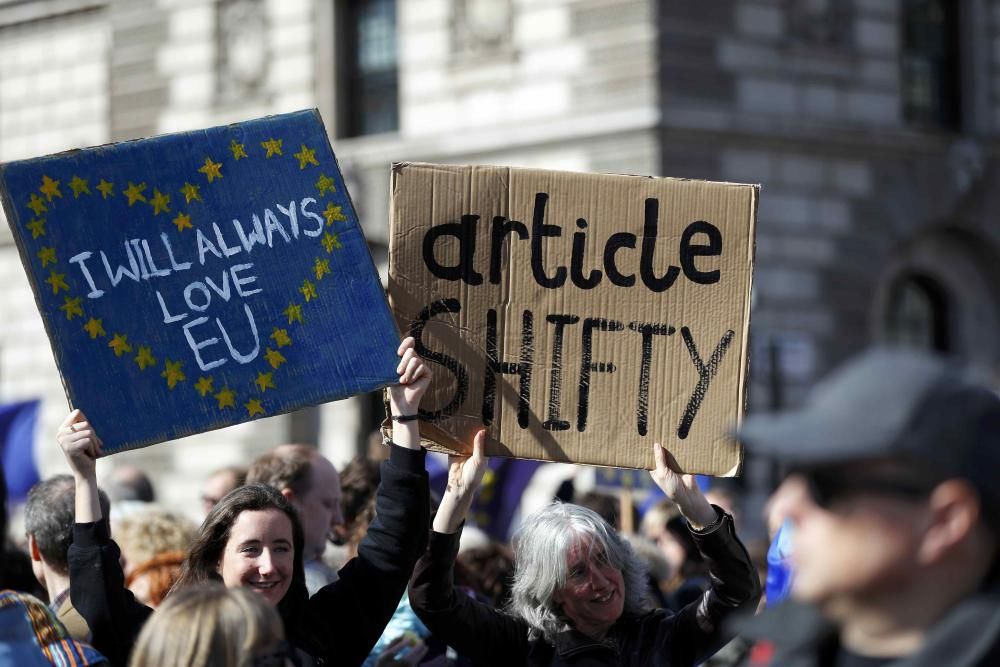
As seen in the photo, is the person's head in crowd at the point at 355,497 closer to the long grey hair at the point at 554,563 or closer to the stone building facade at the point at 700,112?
the long grey hair at the point at 554,563

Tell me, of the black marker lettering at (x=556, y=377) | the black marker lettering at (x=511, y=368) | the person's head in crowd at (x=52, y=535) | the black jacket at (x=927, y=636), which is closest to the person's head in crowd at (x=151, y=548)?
the person's head in crowd at (x=52, y=535)

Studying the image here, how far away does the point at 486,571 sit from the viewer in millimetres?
6242

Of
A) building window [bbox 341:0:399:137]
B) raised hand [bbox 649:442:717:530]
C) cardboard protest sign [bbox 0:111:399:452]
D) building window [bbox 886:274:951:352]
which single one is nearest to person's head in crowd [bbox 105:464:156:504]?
cardboard protest sign [bbox 0:111:399:452]

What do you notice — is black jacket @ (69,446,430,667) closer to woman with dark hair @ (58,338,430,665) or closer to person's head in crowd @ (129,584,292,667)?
woman with dark hair @ (58,338,430,665)

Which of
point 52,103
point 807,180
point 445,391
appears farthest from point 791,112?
point 445,391

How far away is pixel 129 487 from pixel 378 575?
12.3 ft

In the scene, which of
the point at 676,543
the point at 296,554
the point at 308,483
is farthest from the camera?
the point at 676,543

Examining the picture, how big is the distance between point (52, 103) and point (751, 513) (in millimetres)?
10207

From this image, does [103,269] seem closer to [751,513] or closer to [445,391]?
[445,391]

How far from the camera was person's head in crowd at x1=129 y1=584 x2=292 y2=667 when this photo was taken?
2.91m

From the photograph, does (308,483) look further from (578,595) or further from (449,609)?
(578,595)

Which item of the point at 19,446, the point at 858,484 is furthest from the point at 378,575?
the point at 19,446

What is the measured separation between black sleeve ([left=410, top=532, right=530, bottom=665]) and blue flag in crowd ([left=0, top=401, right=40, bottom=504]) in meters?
6.02

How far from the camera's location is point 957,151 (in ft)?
55.4
